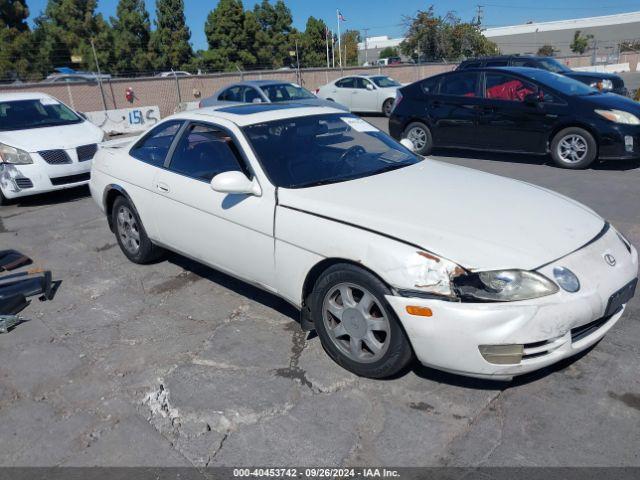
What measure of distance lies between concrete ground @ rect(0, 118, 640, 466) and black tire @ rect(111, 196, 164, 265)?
724 mm

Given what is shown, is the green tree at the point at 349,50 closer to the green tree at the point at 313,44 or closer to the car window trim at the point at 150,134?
the green tree at the point at 313,44

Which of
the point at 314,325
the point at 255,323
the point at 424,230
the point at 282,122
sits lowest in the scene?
the point at 255,323

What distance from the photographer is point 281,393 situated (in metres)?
3.09

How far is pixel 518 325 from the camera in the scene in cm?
262

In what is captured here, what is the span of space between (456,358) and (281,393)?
1.03 metres

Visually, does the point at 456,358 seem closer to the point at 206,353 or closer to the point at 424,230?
the point at 424,230

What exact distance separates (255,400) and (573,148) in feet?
23.2

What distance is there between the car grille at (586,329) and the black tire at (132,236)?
A: 11.9ft

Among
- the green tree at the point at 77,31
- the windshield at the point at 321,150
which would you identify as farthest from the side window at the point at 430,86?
the green tree at the point at 77,31

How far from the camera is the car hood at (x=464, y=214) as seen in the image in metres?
2.77

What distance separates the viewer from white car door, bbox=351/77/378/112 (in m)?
17.4

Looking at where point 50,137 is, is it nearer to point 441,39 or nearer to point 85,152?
point 85,152

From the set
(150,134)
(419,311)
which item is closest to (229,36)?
(150,134)

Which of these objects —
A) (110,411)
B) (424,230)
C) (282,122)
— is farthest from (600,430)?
(282,122)
